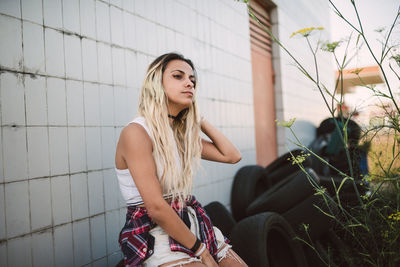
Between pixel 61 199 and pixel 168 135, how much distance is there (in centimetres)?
79

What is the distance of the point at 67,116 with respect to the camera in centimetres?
182

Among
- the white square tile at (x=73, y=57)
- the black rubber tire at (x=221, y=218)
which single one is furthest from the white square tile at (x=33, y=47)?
the black rubber tire at (x=221, y=218)

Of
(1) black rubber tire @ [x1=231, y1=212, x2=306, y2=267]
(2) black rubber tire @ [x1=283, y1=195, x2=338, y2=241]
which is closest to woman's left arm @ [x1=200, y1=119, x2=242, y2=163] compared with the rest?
(1) black rubber tire @ [x1=231, y1=212, x2=306, y2=267]

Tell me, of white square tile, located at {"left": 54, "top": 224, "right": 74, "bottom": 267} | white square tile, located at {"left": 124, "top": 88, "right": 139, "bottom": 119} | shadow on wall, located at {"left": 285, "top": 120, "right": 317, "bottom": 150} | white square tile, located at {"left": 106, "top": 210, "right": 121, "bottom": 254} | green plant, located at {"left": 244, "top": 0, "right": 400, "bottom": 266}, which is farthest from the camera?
shadow on wall, located at {"left": 285, "top": 120, "right": 317, "bottom": 150}

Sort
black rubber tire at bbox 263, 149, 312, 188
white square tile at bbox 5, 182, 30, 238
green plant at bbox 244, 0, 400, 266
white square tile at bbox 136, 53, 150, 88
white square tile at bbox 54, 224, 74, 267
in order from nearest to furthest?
green plant at bbox 244, 0, 400, 266 → white square tile at bbox 5, 182, 30, 238 → white square tile at bbox 54, 224, 74, 267 → white square tile at bbox 136, 53, 150, 88 → black rubber tire at bbox 263, 149, 312, 188

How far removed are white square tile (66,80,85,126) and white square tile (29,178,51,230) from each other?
1.28 ft

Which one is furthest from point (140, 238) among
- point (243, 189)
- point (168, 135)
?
point (243, 189)

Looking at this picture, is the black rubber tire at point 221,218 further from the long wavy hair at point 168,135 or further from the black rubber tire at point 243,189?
the black rubber tire at point 243,189

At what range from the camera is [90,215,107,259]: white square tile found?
194 cm

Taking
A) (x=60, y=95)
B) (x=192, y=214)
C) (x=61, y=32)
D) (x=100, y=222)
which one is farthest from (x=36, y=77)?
(x=192, y=214)

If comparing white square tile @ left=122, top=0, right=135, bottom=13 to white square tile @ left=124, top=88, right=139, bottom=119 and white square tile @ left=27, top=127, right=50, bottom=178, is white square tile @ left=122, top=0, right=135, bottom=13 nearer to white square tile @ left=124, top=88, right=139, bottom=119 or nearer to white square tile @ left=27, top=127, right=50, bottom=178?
white square tile @ left=124, top=88, right=139, bottom=119

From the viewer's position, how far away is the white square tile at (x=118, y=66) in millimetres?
2158

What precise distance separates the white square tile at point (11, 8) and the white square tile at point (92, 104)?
1.72 ft

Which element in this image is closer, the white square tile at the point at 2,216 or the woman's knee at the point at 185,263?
the woman's knee at the point at 185,263
